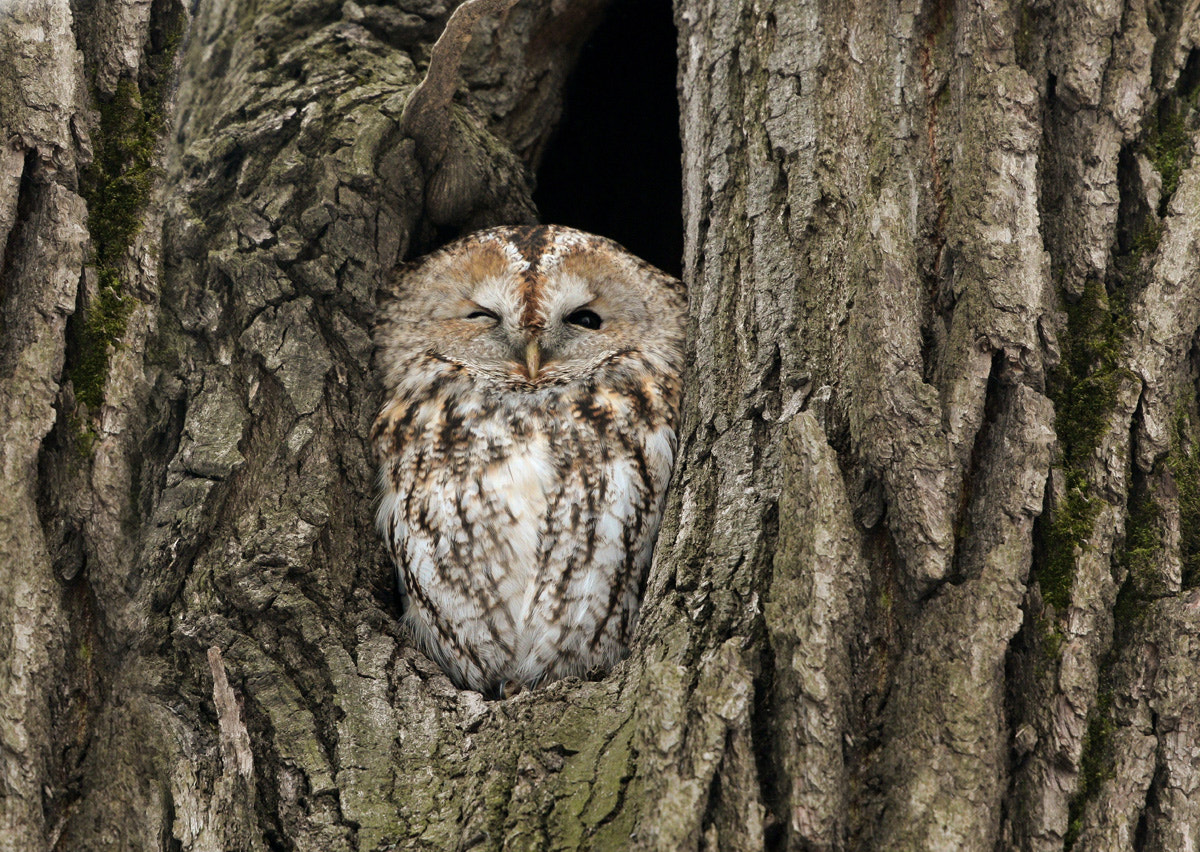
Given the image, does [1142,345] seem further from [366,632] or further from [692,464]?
[366,632]

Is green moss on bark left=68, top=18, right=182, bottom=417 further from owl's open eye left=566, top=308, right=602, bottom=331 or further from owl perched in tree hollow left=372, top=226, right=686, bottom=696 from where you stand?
owl's open eye left=566, top=308, right=602, bottom=331

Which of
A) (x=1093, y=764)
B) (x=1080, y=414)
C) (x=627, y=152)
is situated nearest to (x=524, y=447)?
(x=1080, y=414)

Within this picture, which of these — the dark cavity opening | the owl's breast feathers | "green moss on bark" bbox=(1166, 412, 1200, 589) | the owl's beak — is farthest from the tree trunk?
the dark cavity opening

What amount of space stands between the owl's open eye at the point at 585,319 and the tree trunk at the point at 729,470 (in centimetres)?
45

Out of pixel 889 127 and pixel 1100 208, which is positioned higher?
pixel 889 127

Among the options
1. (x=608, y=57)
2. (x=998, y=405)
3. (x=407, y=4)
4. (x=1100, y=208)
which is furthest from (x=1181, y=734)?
(x=608, y=57)

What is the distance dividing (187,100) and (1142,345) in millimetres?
2117

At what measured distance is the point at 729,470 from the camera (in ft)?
5.65

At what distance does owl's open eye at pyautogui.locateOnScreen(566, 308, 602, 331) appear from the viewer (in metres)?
2.39

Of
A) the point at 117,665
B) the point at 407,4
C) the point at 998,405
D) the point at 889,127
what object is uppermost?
the point at 407,4

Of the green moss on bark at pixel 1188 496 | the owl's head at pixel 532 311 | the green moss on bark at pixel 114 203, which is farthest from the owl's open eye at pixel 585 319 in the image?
the green moss on bark at pixel 1188 496

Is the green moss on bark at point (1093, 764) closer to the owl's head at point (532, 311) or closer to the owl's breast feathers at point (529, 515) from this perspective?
the owl's breast feathers at point (529, 515)

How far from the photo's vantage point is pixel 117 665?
171 centimetres

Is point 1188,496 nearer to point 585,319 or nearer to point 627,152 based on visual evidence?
point 585,319
